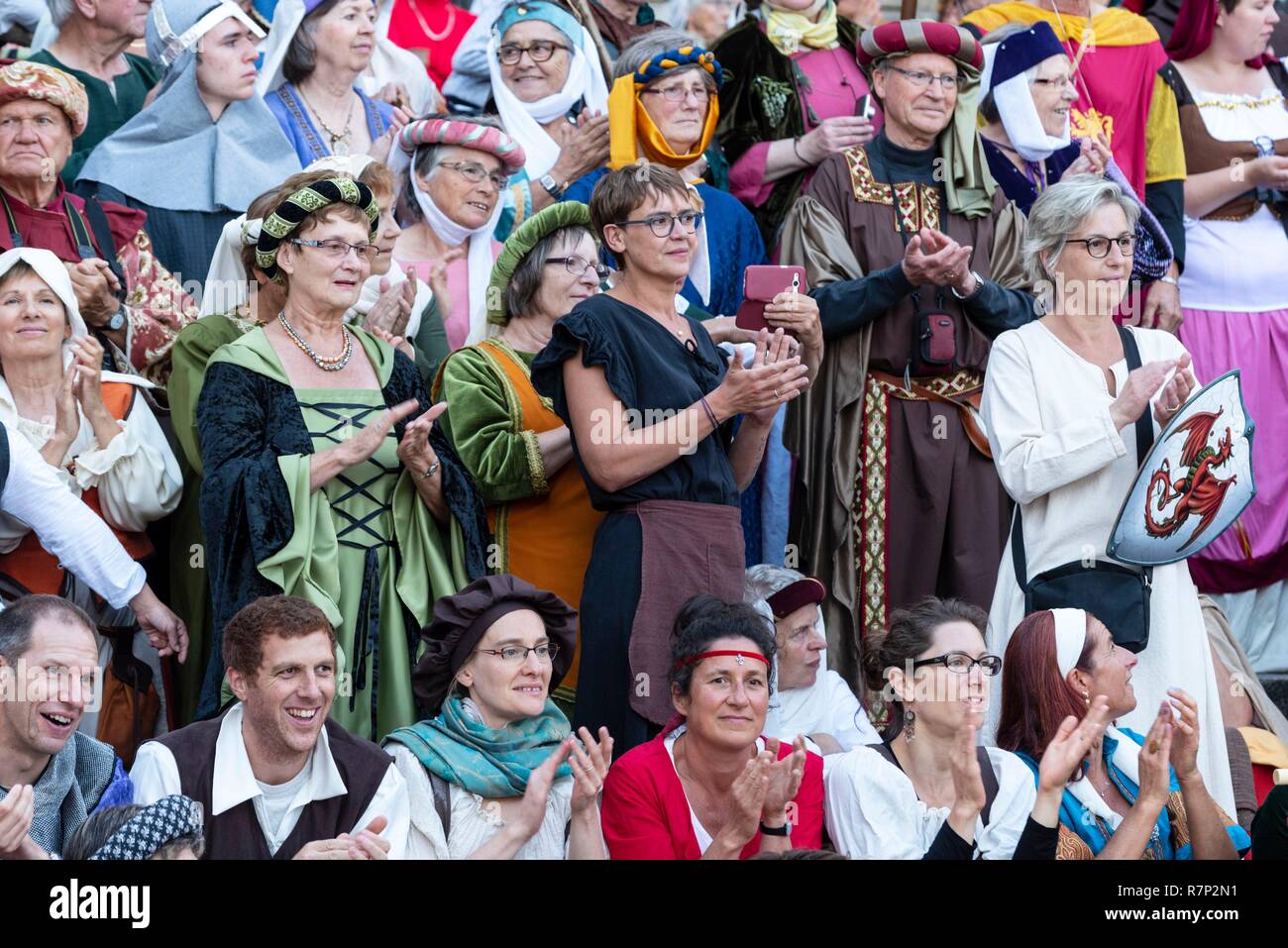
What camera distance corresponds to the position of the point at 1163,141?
27.9 feet

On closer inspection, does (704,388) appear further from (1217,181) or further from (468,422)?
(1217,181)

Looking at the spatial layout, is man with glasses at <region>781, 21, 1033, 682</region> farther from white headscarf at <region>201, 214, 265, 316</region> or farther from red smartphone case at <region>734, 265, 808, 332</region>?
white headscarf at <region>201, 214, 265, 316</region>

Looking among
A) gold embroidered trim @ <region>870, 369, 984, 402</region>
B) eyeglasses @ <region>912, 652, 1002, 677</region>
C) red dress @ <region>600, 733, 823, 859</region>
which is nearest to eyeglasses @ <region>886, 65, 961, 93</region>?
gold embroidered trim @ <region>870, 369, 984, 402</region>

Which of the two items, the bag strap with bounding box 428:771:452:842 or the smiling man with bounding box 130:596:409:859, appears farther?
the bag strap with bounding box 428:771:452:842

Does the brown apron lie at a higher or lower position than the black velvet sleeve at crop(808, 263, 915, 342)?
lower

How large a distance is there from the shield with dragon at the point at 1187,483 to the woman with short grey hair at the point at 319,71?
10.0 feet

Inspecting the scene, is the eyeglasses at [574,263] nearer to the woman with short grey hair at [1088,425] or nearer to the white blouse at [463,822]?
the woman with short grey hair at [1088,425]

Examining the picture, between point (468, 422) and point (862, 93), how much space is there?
9.54 ft

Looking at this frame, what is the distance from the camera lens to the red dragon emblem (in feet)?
19.8

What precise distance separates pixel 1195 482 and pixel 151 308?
3.20m

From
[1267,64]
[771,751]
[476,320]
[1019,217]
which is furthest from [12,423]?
[1267,64]

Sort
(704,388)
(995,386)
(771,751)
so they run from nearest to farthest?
(771,751) → (704,388) → (995,386)

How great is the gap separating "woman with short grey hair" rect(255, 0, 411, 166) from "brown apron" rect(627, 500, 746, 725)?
101 inches
